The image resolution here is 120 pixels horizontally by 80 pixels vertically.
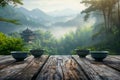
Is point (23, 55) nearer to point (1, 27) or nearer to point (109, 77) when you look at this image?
point (109, 77)

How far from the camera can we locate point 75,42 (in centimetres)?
5284

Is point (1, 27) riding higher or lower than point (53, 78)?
higher

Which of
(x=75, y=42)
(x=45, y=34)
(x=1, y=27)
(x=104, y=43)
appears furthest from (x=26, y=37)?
(x=1, y=27)

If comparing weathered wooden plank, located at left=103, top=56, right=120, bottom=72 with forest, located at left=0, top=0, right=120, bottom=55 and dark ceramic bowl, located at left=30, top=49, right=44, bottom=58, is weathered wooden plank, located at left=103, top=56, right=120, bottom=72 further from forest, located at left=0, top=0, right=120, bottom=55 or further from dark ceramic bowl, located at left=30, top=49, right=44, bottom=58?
forest, located at left=0, top=0, right=120, bottom=55

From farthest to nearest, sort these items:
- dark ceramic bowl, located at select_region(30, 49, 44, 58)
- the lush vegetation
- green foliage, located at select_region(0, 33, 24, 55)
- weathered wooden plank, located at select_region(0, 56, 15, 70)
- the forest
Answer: the lush vegetation → the forest → green foliage, located at select_region(0, 33, 24, 55) → dark ceramic bowl, located at select_region(30, 49, 44, 58) → weathered wooden plank, located at select_region(0, 56, 15, 70)

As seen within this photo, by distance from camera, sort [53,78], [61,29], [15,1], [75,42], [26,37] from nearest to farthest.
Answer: [53,78] < [15,1] < [26,37] < [75,42] < [61,29]

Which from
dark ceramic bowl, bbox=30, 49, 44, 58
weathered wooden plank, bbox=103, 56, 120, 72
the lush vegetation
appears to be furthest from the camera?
the lush vegetation

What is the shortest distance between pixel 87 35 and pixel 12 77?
5279 cm

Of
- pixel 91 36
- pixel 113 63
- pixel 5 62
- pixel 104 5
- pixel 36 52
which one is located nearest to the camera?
pixel 113 63

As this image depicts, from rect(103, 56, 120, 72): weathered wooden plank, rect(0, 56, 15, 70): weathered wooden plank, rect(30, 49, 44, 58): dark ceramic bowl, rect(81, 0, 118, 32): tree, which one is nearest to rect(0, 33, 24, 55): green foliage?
rect(30, 49, 44, 58): dark ceramic bowl

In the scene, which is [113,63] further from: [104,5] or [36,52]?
[104,5]

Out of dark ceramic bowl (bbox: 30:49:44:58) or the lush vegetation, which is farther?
the lush vegetation

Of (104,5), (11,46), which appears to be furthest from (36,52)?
(104,5)

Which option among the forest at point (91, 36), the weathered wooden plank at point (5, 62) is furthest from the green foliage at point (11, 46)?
the weathered wooden plank at point (5, 62)
